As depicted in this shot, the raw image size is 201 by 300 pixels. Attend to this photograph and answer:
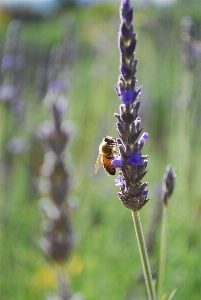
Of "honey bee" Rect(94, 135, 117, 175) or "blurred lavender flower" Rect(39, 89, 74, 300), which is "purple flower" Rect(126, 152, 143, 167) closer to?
"honey bee" Rect(94, 135, 117, 175)

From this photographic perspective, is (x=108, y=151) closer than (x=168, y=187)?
No

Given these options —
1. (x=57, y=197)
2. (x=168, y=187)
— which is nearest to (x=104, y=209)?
(x=57, y=197)

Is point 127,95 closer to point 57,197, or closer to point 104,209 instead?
point 57,197

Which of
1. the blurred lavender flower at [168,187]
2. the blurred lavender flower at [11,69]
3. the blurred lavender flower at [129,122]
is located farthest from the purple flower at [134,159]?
the blurred lavender flower at [11,69]

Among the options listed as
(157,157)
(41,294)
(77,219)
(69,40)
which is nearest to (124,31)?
(41,294)

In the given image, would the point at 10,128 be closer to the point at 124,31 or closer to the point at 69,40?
the point at 69,40

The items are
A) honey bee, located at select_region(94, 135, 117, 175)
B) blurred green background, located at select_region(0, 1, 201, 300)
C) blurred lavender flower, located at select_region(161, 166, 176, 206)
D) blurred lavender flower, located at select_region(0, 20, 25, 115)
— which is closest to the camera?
blurred lavender flower, located at select_region(161, 166, 176, 206)

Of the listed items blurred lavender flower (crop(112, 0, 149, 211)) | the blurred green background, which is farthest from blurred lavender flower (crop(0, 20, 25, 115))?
blurred lavender flower (crop(112, 0, 149, 211))
